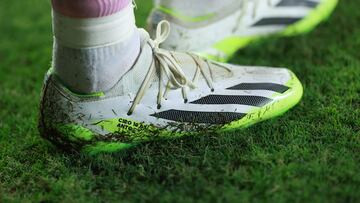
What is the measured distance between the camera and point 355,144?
1366 mm

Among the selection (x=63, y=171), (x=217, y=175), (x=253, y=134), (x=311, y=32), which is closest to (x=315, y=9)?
(x=311, y=32)

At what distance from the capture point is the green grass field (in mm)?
1234

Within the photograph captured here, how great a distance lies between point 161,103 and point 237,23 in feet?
2.04

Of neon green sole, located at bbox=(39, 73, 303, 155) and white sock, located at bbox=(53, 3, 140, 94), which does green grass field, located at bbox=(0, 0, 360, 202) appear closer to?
neon green sole, located at bbox=(39, 73, 303, 155)

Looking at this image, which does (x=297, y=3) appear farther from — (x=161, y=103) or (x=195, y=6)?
(x=161, y=103)

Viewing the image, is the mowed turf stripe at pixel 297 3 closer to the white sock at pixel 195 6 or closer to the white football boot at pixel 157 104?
the white sock at pixel 195 6

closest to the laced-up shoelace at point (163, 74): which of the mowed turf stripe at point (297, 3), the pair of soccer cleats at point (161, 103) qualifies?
the pair of soccer cleats at point (161, 103)

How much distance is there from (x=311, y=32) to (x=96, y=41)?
103 cm

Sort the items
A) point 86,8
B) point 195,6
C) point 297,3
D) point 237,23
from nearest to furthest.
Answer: point 86,8 → point 195,6 → point 237,23 → point 297,3

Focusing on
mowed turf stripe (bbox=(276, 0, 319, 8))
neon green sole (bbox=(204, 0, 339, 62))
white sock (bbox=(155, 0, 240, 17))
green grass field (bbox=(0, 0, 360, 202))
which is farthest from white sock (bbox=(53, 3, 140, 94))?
mowed turf stripe (bbox=(276, 0, 319, 8))

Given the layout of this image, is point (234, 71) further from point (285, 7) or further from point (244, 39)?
point (285, 7)

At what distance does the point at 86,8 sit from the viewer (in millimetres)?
1271

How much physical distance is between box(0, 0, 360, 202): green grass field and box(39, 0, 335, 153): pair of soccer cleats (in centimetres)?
4

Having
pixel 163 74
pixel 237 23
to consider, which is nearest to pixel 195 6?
pixel 237 23
